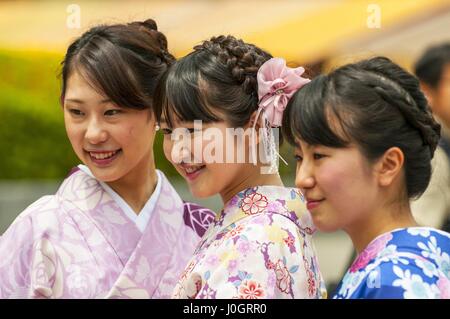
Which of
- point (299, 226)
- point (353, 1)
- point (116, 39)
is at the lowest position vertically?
point (299, 226)

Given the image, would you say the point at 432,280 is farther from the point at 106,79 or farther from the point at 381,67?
the point at 106,79

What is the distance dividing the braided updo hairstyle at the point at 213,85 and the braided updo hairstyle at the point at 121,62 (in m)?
0.21

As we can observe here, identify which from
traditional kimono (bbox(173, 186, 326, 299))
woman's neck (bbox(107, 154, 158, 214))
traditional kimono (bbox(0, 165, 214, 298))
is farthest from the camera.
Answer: woman's neck (bbox(107, 154, 158, 214))

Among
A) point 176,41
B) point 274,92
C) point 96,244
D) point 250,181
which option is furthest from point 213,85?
point 176,41

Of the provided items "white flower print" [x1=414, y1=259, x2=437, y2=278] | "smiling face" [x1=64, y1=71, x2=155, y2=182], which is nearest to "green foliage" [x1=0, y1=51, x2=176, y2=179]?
"smiling face" [x1=64, y1=71, x2=155, y2=182]

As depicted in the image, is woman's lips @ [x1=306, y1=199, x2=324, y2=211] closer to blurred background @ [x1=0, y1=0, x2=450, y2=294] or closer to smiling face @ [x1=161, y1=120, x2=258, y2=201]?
smiling face @ [x1=161, y1=120, x2=258, y2=201]

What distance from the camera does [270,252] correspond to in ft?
6.47

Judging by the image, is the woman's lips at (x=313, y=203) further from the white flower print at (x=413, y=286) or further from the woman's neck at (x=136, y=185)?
the woman's neck at (x=136, y=185)

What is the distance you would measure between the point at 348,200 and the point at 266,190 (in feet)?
1.23

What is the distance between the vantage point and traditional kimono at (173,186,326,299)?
6.37 ft

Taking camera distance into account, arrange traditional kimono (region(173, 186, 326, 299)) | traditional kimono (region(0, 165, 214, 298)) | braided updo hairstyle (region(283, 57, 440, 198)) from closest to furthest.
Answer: braided updo hairstyle (region(283, 57, 440, 198)), traditional kimono (region(173, 186, 326, 299)), traditional kimono (region(0, 165, 214, 298))

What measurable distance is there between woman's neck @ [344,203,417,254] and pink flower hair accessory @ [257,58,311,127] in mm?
359

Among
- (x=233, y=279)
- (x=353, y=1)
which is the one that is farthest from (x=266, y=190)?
(x=353, y=1)
